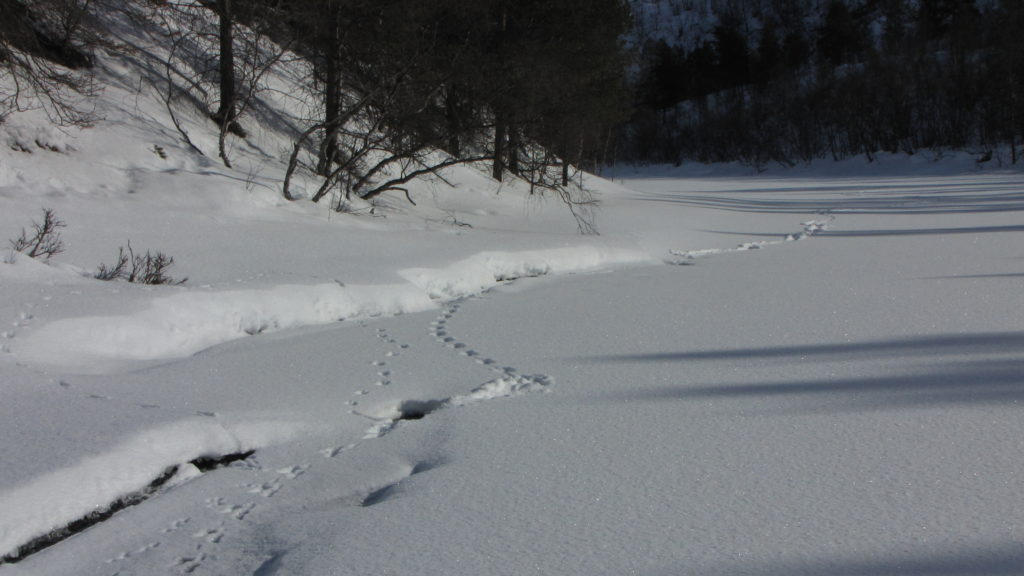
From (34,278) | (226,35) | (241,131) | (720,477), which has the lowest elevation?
(720,477)

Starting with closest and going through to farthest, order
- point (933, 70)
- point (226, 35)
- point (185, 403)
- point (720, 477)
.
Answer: point (720, 477) → point (185, 403) → point (226, 35) → point (933, 70)

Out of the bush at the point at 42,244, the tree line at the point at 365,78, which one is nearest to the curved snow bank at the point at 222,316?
the bush at the point at 42,244

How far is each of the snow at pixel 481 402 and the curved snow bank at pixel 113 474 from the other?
10 mm

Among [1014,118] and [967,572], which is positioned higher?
[1014,118]

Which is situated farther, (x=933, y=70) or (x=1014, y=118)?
(x=933, y=70)

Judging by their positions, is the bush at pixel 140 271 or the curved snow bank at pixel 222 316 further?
the bush at pixel 140 271

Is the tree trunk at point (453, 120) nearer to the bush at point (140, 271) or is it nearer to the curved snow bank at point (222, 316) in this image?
the curved snow bank at point (222, 316)

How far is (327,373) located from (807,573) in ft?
10.2

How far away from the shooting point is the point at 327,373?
15.1ft

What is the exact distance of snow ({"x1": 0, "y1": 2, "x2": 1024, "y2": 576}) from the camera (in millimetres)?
2475

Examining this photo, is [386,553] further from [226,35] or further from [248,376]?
[226,35]

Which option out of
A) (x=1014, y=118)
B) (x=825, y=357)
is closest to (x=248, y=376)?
(x=825, y=357)

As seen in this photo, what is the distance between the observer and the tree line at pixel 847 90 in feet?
126

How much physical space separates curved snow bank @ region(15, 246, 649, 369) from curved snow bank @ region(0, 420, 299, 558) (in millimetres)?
1484
